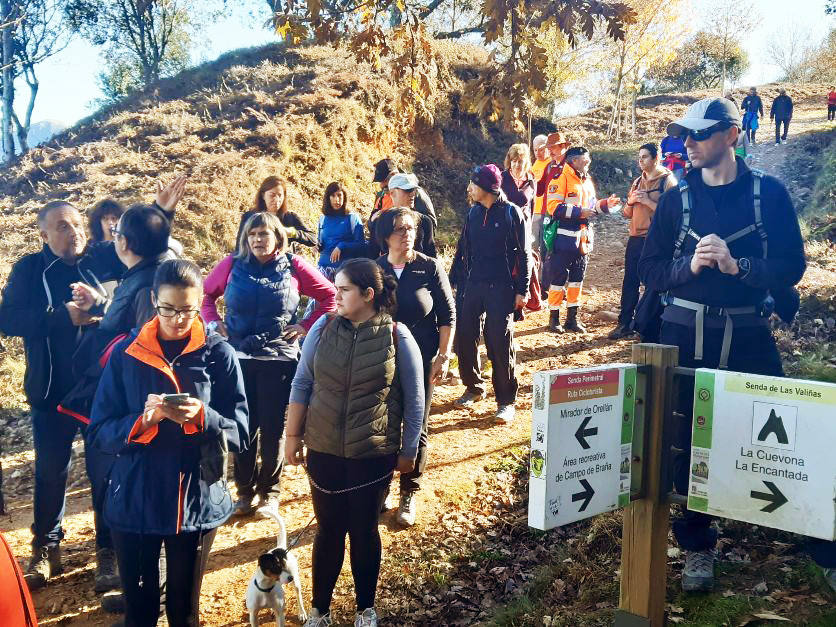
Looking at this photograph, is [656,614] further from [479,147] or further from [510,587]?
[479,147]

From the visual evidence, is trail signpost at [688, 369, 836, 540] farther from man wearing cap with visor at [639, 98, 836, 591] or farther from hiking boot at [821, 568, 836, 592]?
hiking boot at [821, 568, 836, 592]

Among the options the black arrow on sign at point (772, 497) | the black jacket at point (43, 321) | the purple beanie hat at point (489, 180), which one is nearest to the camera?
the black arrow on sign at point (772, 497)

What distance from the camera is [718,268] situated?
133 inches

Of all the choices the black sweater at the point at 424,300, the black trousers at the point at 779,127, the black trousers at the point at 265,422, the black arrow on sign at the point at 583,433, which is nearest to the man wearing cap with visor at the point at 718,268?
the black arrow on sign at the point at 583,433

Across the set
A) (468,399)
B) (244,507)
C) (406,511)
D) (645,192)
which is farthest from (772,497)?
(645,192)

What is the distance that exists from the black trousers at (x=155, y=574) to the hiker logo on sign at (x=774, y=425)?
8.04 feet

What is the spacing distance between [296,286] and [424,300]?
97 cm

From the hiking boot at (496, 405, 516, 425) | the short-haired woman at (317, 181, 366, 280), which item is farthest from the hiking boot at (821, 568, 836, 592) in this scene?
the short-haired woman at (317, 181, 366, 280)

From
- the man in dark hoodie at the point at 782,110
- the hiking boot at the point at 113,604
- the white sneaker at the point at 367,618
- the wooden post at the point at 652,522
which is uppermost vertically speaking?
the man in dark hoodie at the point at 782,110

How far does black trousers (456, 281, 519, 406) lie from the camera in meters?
6.54

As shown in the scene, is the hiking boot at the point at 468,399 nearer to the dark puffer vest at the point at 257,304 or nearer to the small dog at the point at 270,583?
the dark puffer vest at the point at 257,304

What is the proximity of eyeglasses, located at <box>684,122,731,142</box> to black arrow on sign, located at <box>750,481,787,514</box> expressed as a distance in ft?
6.09

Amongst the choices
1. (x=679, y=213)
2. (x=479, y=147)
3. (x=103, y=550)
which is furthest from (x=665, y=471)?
(x=479, y=147)

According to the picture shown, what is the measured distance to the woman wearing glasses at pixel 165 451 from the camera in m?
3.06
